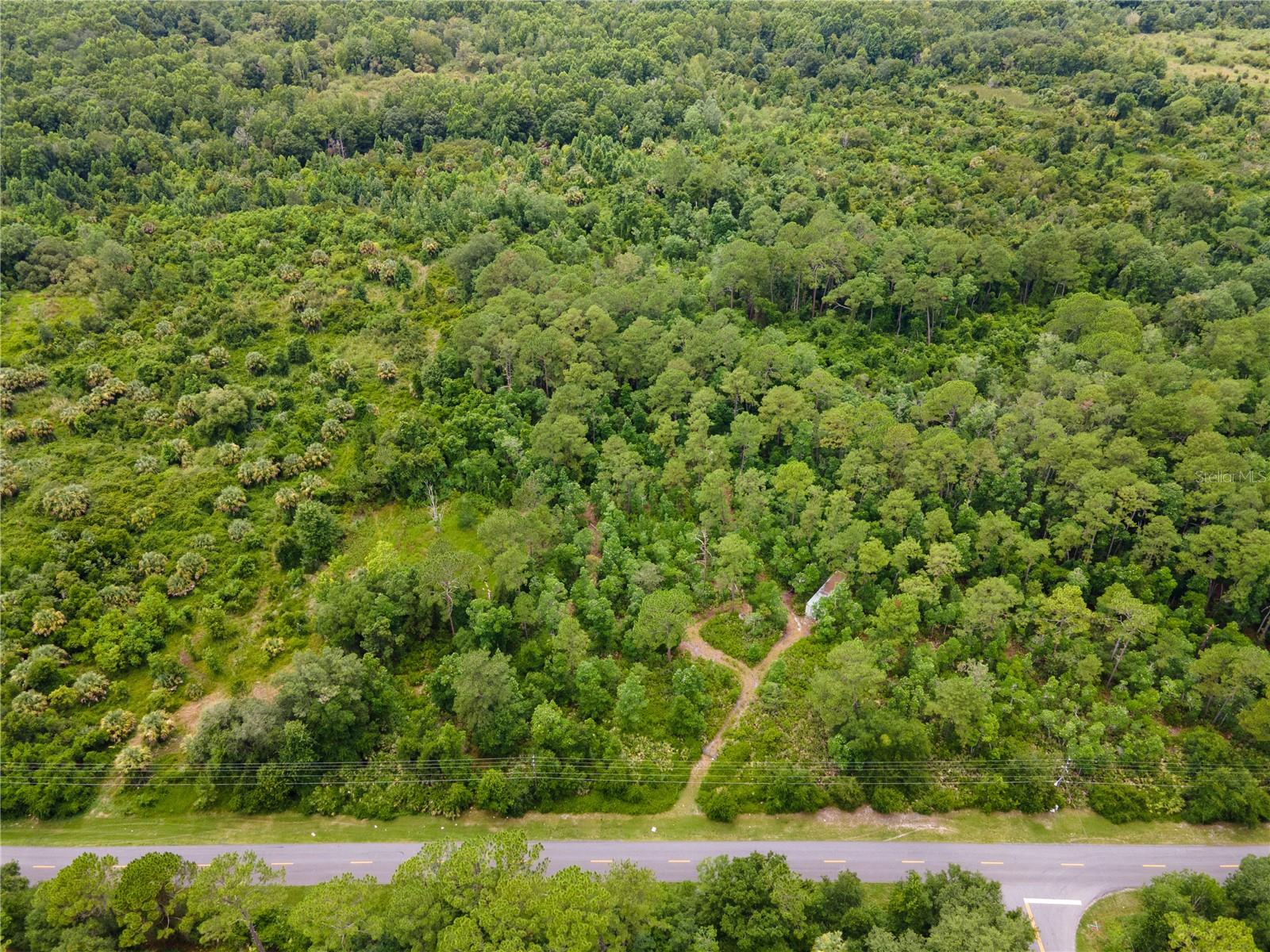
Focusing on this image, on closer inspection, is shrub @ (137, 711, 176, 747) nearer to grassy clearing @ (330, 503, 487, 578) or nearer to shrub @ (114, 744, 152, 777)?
shrub @ (114, 744, 152, 777)

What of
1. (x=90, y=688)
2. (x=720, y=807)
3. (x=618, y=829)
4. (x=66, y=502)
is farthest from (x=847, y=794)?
(x=66, y=502)

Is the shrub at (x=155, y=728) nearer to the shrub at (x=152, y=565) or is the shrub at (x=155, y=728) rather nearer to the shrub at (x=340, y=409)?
the shrub at (x=152, y=565)

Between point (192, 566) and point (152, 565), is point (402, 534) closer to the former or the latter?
point (192, 566)

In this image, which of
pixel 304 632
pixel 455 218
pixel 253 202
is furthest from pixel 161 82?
pixel 304 632

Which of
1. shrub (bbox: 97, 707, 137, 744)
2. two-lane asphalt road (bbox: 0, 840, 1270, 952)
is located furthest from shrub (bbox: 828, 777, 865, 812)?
shrub (bbox: 97, 707, 137, 744)

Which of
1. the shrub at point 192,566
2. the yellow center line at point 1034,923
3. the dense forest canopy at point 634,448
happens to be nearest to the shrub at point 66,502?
the dense forest canopy at point 634,448

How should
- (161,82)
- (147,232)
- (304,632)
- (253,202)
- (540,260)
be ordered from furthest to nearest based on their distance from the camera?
(161,82), (253,202), (147,232), (540,260), (304,632)

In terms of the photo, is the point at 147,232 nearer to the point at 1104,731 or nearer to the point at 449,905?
the point at 449,905
